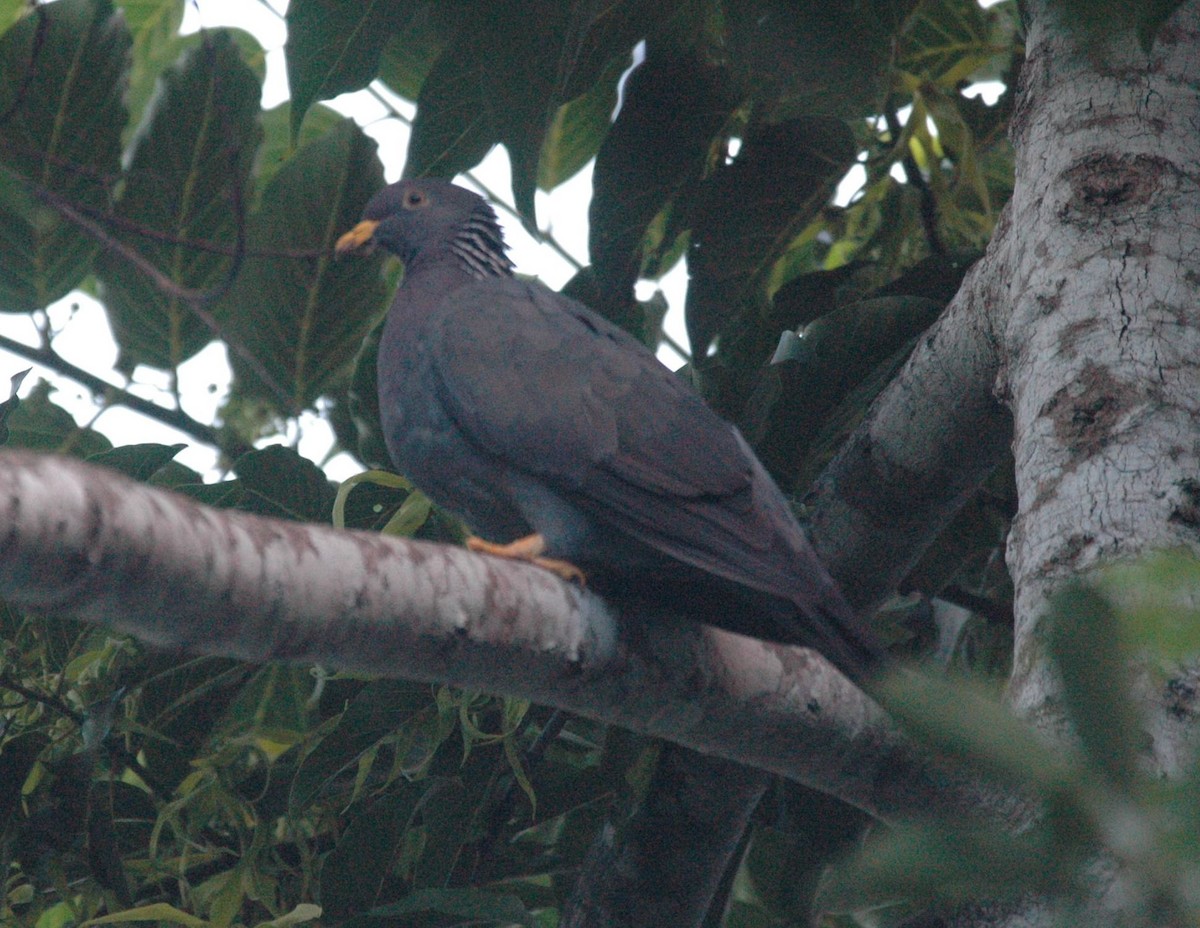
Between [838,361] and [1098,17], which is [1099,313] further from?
[1098,17]

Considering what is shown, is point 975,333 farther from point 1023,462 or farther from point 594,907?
point 594,907

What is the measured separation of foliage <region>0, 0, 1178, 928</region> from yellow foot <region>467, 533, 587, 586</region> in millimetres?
328

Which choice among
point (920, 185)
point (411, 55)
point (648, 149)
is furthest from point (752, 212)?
point (411, 55)

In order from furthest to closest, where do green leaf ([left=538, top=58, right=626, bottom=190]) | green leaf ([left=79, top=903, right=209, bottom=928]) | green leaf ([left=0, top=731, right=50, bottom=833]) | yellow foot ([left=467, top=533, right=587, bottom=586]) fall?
green leaf ([left=538, top=58, right=626, bottom=190])
green leaf ([left=0, top=731, right=50, bottom=833])
green leaf ([left=79, top=903, right=209, bottom=928])
yellow foot ([left=467, top=533, right=587, bottom=586])

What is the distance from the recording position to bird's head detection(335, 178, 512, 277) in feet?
11.2

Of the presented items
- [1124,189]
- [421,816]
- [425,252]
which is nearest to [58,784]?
[421,816]

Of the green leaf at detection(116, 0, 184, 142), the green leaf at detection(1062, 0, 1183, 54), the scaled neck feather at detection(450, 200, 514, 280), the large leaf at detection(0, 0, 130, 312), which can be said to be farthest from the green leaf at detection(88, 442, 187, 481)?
the green leaf at detection(1062, 0, 1183, 54)

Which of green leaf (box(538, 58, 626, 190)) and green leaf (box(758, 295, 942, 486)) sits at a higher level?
green leaf (box(538, 58, 626, 190))

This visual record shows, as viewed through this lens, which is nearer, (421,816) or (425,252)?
(421,816)

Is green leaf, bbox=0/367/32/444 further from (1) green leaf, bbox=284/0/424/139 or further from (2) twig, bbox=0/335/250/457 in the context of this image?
(1) green leaf, bbox=284/0/424/139

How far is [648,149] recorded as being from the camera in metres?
3.14

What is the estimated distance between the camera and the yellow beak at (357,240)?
123 inches

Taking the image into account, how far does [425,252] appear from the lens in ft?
11.3

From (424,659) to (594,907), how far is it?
1238 millimetres
